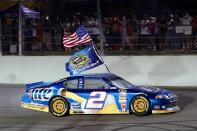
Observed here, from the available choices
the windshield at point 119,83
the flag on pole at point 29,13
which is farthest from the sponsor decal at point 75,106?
the flag on pole at point 29,13

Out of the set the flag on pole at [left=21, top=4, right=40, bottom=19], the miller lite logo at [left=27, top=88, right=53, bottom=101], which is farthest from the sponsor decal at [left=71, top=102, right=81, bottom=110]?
the flag on pole at [left=21, top=4, right=40, bottom=19]

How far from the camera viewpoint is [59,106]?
15.6 m

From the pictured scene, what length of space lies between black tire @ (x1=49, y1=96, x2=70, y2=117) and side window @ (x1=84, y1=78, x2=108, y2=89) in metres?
0.70

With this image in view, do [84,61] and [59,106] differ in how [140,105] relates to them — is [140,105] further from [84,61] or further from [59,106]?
[84,61]

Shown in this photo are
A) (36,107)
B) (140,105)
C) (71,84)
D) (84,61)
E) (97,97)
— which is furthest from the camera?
(84,61)

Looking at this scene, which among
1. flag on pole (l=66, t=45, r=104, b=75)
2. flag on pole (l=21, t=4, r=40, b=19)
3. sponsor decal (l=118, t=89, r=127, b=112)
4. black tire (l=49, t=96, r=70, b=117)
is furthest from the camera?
flag on pole (l=21, t=4, r=40, b=19)

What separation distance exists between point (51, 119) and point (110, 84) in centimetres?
179

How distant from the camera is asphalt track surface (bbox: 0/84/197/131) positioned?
1305 centimetres

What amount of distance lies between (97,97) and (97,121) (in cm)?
107

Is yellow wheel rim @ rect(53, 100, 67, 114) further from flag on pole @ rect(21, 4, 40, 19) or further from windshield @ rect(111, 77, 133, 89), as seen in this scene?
flag on pole @ rect(21, 4, 40, 19)

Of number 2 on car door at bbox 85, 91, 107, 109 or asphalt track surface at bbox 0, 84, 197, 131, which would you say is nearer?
asphalt track surface at bbox 0, 84, 197, 131

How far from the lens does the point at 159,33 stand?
20.9m

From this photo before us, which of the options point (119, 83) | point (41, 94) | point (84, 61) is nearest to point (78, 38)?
point (84, 61)

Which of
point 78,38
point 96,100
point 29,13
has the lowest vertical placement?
point 96,100
